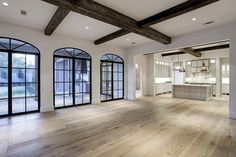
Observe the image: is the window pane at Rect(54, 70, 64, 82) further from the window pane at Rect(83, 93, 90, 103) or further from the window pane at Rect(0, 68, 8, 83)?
the window pane at Rect(0, 68, 8, 83)

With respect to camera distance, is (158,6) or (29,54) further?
(29,54)

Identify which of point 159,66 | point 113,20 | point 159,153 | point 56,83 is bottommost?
point 159,153

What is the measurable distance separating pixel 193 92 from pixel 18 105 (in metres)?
8.79

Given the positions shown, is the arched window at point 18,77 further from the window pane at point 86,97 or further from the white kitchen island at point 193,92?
the white kitchen island at point 193,92

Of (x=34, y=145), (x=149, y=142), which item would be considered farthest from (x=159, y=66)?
(x=34, y=145)

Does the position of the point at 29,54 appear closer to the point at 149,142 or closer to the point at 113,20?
the point at 113,20

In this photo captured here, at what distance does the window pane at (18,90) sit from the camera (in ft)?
15.8

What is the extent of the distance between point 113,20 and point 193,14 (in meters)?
2.28

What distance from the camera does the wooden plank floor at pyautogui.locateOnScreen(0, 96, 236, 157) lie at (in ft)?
8.13

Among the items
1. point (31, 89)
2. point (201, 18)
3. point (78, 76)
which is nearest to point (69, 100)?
point (78, 76)

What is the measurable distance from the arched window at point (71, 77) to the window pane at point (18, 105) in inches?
45.6

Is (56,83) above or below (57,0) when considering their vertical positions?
below

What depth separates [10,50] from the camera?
4.70 meters

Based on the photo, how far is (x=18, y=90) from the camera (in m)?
4.92
